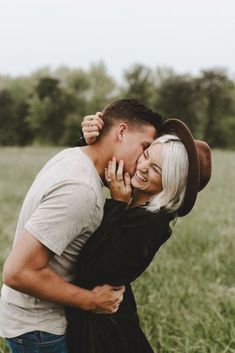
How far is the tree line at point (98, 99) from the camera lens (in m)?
35.8

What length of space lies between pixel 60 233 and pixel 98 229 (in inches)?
8.9

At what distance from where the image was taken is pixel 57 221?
200cm

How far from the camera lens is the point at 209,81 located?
1788 inches

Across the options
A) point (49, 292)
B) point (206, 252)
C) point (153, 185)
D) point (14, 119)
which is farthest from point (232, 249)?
point (14, 119)

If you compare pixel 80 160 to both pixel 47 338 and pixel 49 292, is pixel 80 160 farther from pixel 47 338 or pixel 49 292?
pixel 47 338

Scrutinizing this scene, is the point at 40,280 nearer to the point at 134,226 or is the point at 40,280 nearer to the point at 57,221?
the point at 57,221

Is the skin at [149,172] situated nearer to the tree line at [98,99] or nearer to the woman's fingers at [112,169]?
the woman's fingers at [112,169]

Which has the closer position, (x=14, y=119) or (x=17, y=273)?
(x=17, y=273)

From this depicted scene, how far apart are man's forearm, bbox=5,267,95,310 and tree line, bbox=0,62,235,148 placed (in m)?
32.5

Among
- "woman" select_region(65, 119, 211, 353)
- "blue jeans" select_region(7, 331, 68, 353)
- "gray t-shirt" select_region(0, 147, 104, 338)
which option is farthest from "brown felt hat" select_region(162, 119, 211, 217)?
"blue jeans" select_region(7, 331, 68, 353)

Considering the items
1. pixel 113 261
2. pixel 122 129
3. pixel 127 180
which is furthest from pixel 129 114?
pixel 113 261

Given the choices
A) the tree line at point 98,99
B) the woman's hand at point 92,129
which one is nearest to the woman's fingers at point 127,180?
the woman's hand at point 92,129

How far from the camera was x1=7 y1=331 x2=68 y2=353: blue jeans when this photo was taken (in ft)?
7.34

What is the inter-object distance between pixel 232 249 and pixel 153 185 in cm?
393
